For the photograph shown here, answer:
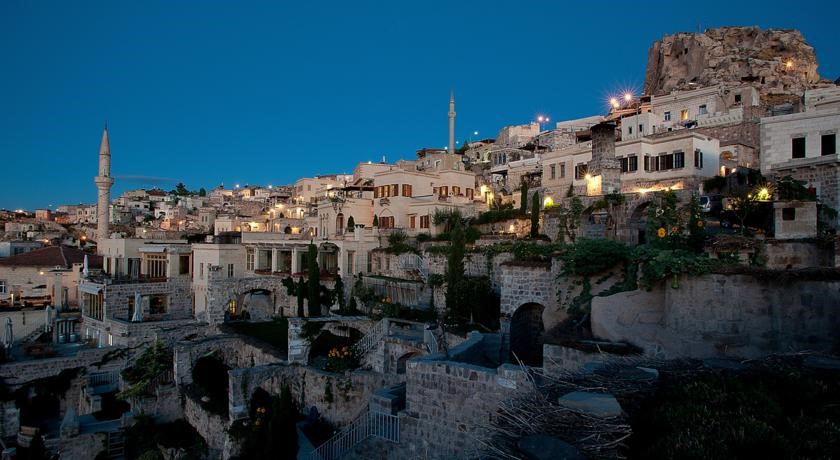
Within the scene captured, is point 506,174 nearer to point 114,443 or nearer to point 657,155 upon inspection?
point 657,155

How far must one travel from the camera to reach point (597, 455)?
14.0ft

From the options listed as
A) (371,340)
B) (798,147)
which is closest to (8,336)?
(371,340)

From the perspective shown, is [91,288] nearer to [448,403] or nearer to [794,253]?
[448,403]

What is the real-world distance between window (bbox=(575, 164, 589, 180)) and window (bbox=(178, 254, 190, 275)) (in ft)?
93.4

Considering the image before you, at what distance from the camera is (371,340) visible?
16922 mm

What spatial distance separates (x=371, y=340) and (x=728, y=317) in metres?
11.5

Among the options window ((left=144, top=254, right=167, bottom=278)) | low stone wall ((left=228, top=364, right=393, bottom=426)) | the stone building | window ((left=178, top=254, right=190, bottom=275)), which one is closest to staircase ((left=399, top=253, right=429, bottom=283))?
low stone wall ((left=228, top=364, right=393, bottom=426))

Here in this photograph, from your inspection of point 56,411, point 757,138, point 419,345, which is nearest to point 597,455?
point 419,345

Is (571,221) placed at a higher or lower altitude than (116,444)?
higher

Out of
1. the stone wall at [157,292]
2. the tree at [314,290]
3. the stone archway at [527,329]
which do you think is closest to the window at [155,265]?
the stone wall at [157,292]

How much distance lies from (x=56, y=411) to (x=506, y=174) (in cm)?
3601

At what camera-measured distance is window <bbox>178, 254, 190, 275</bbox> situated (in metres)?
34.8

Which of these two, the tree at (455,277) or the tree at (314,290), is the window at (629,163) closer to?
the tree at (455,277)

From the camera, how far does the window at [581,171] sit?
3138 cm
